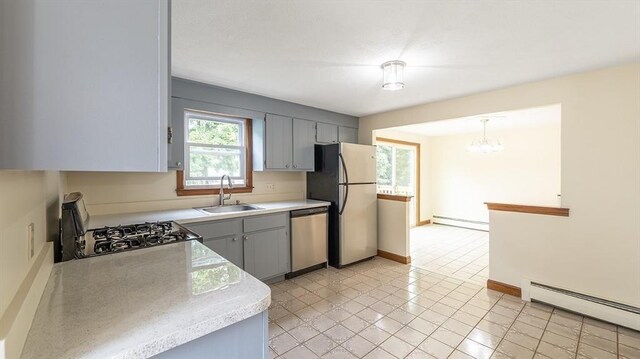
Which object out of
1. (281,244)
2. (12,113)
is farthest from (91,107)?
(281,244)

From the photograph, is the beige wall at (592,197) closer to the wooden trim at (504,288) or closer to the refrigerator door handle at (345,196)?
the wooden trim at (504,288)

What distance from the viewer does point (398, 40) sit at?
6.19ft

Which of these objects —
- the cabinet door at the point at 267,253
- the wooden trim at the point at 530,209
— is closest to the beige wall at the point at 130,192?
the cabinet door at the point at 267,253

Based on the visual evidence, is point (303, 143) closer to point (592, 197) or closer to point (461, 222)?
point (592, 197)

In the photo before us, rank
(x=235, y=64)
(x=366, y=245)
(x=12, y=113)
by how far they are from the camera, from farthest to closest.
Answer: (x=366, y=245) < (x=235, y=64) < (x=12, y=113)

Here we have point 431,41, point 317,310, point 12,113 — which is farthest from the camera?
point 317,310

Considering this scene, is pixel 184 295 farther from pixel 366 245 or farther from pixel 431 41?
pixel 366 245

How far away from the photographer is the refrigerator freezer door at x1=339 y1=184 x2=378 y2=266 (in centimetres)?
365

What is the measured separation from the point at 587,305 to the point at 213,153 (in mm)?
4045

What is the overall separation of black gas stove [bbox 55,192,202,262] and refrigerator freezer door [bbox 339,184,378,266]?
85.6 inches

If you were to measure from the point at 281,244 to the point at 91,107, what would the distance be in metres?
2.66

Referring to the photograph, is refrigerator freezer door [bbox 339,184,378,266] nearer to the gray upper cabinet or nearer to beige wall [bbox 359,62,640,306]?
beige wall [bbox 359,62,640,306]

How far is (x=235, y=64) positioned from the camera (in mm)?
2361

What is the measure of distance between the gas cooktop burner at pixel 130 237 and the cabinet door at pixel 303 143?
1.96m
